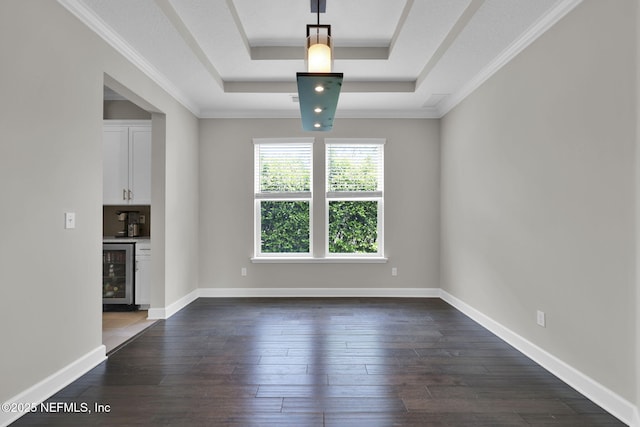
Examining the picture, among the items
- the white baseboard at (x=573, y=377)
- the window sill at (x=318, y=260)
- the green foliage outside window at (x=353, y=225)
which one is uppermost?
the green foliage outside window at (x=353, y=225)

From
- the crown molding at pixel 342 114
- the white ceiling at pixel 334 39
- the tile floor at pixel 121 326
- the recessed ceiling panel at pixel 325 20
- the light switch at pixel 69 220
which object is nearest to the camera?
the light switch at pixel 69 220

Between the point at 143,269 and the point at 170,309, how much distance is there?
65 cm

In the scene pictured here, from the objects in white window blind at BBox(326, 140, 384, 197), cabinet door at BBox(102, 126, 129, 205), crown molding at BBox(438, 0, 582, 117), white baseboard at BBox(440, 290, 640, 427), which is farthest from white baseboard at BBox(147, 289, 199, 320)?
crown molding at BBox(438, 0, 582, 117)

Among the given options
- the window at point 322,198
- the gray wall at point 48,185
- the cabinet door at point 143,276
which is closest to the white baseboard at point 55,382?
the gray wall at point 48,185

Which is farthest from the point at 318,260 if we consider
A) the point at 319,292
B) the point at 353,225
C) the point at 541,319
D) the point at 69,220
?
the point at 69,220

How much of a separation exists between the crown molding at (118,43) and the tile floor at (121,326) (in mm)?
2657

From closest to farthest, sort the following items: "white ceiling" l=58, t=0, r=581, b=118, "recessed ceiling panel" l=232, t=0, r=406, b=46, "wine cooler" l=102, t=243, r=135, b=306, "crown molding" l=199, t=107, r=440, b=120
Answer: "white ceiling" l=58, t=0, r=581, b=118 → "recessed ceiling panel" l=232, t=0, r=406, b=46 → "wine cooler" l=102, t=243, r=135, b=306 → "crown molding" l=199, t=107, r=440, b=120

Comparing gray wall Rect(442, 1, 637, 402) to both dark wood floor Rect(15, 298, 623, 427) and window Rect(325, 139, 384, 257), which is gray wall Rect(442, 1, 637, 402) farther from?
window Rect(325, 139, 384, 257)

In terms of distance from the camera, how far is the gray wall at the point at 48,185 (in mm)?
2203

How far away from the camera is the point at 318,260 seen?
566 centimetres

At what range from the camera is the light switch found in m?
2.68

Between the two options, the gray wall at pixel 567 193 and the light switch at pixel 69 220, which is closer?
the gray wall at pixel 567 193

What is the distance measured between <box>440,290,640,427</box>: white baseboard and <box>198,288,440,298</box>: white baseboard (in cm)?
154

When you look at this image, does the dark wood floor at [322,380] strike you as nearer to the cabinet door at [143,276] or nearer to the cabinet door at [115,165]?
the cabinet door at [143,276]
